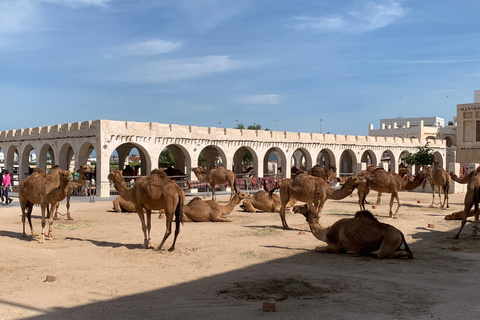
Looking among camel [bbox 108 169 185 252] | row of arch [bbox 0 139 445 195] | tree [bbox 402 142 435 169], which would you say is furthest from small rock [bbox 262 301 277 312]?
tree [bbox 402 142 435 169]

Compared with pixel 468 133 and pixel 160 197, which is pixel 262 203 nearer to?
pixel 160 197

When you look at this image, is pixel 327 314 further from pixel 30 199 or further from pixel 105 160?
pixel 105 160

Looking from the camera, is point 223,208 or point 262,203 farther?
point 262,203

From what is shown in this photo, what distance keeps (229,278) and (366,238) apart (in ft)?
10.4

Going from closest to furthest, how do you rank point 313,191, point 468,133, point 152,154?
point 313,191, point 152,154, point 468,133

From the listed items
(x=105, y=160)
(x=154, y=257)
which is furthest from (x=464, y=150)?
(x=154, y=257)

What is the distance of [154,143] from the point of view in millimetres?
30750

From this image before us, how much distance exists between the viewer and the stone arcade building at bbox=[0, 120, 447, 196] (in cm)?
2862

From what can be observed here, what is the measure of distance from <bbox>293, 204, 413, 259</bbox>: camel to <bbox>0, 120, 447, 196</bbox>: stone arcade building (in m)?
20.3

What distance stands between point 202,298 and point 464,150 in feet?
192

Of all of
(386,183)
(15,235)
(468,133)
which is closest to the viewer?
(15,235)

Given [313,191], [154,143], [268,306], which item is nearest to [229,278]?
[268,306]

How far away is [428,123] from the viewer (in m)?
94.4

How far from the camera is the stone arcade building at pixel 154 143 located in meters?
28.6
